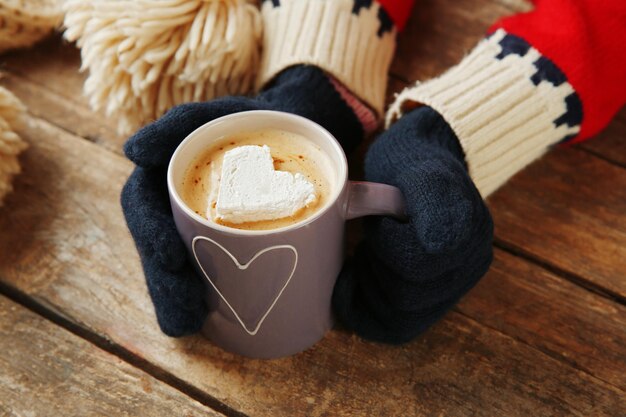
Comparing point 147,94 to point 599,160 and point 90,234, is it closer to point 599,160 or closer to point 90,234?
point 90,234

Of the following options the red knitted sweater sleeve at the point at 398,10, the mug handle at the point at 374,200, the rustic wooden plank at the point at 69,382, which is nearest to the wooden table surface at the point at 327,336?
the rustic wooden plank at the point at 69,382

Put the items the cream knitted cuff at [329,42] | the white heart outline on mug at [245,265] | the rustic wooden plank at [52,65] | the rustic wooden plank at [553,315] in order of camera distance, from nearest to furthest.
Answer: the white heart outline on mug at [245,265]
the rustic wooden plank at [553,315]
the cream knitted cuff at [329,42]
the rustic wooden plank at [52,65]

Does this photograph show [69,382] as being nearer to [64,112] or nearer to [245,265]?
[245,265]

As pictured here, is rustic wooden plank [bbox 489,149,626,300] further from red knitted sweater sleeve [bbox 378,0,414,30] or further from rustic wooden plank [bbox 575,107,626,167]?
red knitted sweater sleeve [bbox 378,0,414,30]

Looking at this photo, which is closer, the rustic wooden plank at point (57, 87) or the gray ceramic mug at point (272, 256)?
the gray ceramic mug at point (272, 256)

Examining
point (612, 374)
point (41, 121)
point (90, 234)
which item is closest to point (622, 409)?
point (612, 374)

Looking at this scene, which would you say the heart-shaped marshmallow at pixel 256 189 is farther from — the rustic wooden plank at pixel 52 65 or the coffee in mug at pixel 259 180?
the rustic wooden plank at pixel 52 65

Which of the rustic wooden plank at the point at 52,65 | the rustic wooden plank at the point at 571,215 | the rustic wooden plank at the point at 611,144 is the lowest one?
the rustic wooden plank at the point at 571,215
